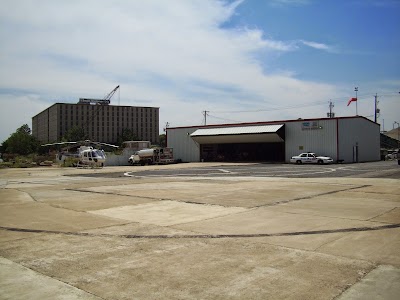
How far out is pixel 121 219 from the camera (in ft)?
35.6

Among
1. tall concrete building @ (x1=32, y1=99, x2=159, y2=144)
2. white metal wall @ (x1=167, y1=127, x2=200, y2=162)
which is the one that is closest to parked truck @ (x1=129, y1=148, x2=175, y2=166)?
white metal wall @ (x1=167, y1=127, x2=200, y2=162)

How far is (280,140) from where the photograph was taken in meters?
58.7

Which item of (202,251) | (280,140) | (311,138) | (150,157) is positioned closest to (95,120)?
(150,157)

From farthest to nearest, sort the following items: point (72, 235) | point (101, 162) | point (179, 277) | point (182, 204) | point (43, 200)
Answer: point (101, 162), point (43, 200), point (182, 204), point (72, 235), point (179, 277)

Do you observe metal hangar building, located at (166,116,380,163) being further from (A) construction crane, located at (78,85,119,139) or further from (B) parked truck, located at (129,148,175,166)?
(A) construction crane, located at (78,85,119,139)

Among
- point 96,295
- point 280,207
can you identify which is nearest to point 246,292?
point 96,295

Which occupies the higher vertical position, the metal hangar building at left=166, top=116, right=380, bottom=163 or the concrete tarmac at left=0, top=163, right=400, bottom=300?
the metal hangar building at left=166, top=116, right=380, bottom=163

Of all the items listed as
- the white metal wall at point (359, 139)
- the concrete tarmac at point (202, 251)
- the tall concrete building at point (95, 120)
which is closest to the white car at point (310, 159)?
the white metal wall at point (359, 139)

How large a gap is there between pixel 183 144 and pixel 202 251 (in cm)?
6226

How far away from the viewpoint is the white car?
49531mm

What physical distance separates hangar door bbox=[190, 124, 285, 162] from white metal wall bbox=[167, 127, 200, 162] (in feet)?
4.05

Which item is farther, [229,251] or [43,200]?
[43,200]

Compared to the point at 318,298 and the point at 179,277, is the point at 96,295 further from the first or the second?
the point at 318,298

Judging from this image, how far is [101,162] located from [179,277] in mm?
43597
